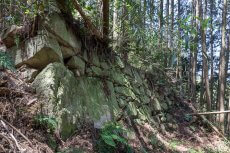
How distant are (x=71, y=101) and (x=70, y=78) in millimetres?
435

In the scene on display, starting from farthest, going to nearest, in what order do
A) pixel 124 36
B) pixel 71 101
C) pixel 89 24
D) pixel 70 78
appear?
pixel 124 36, pixel 89 24, pixel 70 78, pixel 71 101

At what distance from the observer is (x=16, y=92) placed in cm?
366

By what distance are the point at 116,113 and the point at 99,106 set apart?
0.66m

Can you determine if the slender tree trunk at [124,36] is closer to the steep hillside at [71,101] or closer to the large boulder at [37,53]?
the steep hillside at [71,101]

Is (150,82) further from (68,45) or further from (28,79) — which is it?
(28,79)

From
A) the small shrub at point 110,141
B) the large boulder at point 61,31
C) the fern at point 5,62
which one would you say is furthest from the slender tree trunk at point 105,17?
the fern at point 5,62

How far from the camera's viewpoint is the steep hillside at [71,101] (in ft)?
11.1

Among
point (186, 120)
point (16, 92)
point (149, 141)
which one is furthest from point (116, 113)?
point (186, 120)

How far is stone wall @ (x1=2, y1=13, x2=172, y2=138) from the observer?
395cm

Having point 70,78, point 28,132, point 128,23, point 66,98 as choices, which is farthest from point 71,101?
point 128,23

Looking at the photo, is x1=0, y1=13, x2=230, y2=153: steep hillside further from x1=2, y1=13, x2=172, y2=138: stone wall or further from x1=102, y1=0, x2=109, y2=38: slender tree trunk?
x1=102, y1=0, x2=109, y2=38: slender tree trunk

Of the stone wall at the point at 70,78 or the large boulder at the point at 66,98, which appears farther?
the stone wall at the point at 70,78

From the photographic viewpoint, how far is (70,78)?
4.41m

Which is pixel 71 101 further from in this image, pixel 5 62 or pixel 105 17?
pixel 105 17
